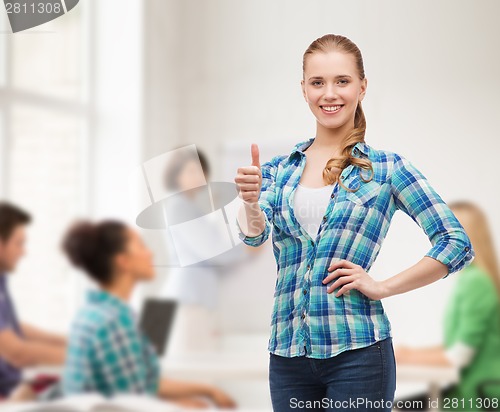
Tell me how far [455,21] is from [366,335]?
3.60 ft

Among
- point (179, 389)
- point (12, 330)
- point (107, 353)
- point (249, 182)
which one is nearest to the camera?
point (249, 182)

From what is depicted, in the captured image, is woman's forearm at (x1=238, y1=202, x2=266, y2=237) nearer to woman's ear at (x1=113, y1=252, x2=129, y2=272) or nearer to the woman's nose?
the woman's nose

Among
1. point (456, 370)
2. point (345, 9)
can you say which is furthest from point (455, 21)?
point (456, 370)

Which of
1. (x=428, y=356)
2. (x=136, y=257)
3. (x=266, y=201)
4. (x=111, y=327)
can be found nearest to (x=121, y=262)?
A: (x=136, y=257)

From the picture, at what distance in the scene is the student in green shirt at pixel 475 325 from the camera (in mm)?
1866

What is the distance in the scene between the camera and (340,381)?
0.67 m

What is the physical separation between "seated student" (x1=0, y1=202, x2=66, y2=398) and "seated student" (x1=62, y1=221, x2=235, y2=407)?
92mm

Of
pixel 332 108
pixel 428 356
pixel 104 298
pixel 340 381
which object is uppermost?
pixel 332 108

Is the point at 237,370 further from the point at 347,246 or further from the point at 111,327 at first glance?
the point at 347,246

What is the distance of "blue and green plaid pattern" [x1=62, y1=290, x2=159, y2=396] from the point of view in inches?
71.5

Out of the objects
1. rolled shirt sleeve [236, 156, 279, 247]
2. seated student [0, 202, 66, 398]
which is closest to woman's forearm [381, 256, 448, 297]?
rolled shirt sleeve [236, 156, 279, 247]

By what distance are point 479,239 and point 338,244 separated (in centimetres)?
133

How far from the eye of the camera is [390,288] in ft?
2.23

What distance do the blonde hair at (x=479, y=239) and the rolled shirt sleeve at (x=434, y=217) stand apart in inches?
49.0
